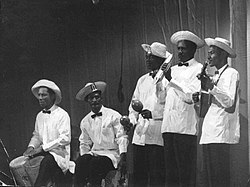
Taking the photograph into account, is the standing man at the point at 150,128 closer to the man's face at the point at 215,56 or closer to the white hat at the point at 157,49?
the white hat at the point at 157,49

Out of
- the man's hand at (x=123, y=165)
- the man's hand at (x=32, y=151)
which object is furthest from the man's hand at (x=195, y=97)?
the man's hand at (x=32, y=151)

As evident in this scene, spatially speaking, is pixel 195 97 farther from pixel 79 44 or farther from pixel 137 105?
pixel 79 44

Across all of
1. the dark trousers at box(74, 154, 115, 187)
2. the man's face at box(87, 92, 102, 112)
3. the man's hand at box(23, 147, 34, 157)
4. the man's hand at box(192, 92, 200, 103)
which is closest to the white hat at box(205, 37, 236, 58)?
the man's hand at box(192, 92, 200, 103)

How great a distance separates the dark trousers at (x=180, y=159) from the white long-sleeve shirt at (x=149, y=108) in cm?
11

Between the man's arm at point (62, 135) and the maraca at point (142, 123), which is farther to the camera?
the man's arm at point (62, 135)

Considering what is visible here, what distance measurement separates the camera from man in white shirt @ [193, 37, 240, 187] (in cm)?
544

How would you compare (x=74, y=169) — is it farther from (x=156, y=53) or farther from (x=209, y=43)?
(x=209, y=43)

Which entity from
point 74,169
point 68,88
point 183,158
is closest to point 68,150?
point 74,169

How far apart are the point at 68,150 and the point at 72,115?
322mm

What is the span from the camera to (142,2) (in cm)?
584

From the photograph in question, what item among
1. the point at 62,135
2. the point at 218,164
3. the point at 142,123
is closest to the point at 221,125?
the point at 218,164

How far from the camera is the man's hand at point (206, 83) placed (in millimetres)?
5484

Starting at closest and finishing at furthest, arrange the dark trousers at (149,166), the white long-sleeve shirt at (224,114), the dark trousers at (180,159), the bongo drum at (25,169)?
the white long-sleeve shirt at (224,114) < the dark trousers at (180,159) < the dark trousers at (149,166) < the bongo drum at (25,169)

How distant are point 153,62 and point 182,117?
1.85ft
